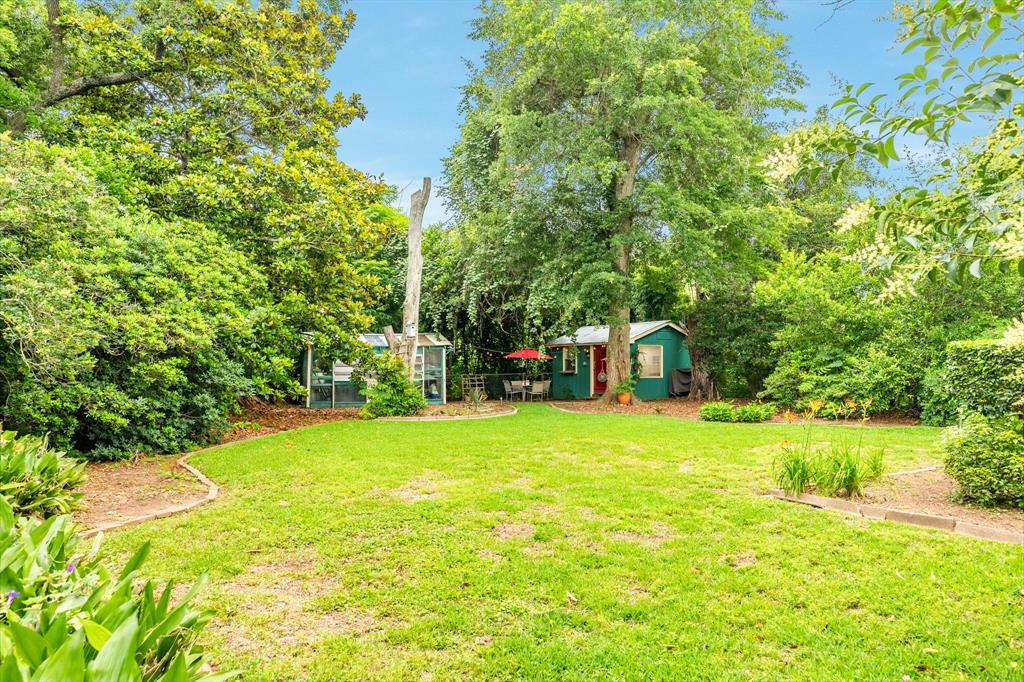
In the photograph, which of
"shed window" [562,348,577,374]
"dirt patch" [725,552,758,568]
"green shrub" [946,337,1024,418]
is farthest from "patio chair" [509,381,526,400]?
"dirt patch" [725,552,758,568]

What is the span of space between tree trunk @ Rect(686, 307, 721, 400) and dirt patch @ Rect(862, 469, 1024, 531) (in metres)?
11.6

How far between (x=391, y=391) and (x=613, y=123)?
30.0 ft

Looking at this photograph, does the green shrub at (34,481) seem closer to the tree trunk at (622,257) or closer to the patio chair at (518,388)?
the tree trunk at (622,257)

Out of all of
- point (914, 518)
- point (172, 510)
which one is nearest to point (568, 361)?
point (914, 518)

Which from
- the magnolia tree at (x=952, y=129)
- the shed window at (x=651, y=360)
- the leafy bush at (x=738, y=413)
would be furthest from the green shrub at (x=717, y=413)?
the magnolia tree at (x=952, y=129)

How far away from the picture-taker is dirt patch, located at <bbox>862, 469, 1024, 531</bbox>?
433cm

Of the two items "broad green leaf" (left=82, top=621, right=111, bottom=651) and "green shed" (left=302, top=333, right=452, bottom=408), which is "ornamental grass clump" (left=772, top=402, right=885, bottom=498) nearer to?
"broad green leaf" (left=82, top=621, right=111, bottom=651)

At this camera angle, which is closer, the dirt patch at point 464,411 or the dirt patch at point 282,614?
the dirt patch at point 282,614

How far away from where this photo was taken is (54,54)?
1186 cm

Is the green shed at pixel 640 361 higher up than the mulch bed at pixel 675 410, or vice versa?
the green shed at pixel 640 361

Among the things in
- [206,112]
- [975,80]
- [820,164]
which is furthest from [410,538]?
[206,112]

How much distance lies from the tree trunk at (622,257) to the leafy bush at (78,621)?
12880 millimetres

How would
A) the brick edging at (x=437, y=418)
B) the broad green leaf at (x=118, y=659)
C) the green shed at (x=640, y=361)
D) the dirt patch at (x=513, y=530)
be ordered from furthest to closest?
the green shed at (x=640, y=361) → the brick edging at (x=437, y=418) → the dirt patch at (x=513, y=530) → the broad green leaf at (x=118, y=659)

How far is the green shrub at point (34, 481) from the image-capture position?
12.5 feet
